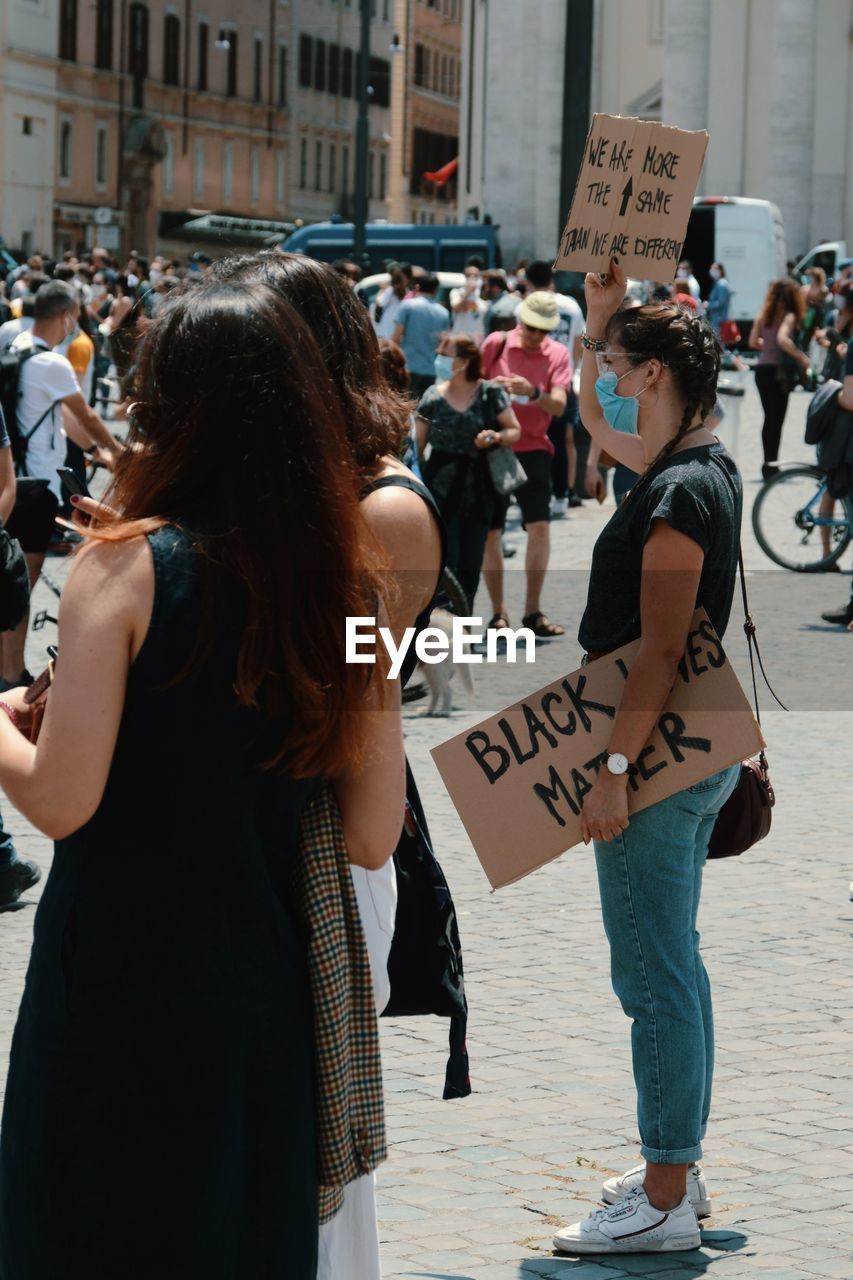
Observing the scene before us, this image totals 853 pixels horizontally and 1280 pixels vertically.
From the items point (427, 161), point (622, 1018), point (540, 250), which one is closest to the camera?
point (622, 1018)

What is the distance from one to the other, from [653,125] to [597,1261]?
2051 mm

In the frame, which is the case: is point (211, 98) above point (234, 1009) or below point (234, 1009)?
above

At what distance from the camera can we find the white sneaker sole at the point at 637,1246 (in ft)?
13.2

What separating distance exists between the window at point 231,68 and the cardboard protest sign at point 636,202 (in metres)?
81.8

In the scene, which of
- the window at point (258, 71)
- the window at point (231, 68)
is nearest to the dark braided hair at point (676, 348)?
the window at point (231, 68)

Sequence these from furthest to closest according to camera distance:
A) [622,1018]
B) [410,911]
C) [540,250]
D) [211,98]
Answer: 1. [211,98]
2. [540,250]
3. [622,1018]
4. [410,911]

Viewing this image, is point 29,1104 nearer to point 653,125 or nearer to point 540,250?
point 653,125

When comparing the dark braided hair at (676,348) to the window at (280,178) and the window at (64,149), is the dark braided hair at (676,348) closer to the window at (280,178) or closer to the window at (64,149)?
the window at (64,149)

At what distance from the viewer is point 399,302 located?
19891 millimetres

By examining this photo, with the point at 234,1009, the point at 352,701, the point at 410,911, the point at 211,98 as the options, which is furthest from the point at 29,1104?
the point at 211,98

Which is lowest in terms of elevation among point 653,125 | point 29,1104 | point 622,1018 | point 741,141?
point 622,1018

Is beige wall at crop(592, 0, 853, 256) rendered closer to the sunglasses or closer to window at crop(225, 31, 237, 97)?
window at crop(225, 31, 237, 97)

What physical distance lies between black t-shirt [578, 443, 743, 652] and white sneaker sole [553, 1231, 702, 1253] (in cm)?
103

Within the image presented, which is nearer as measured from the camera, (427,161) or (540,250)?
(540,250)
